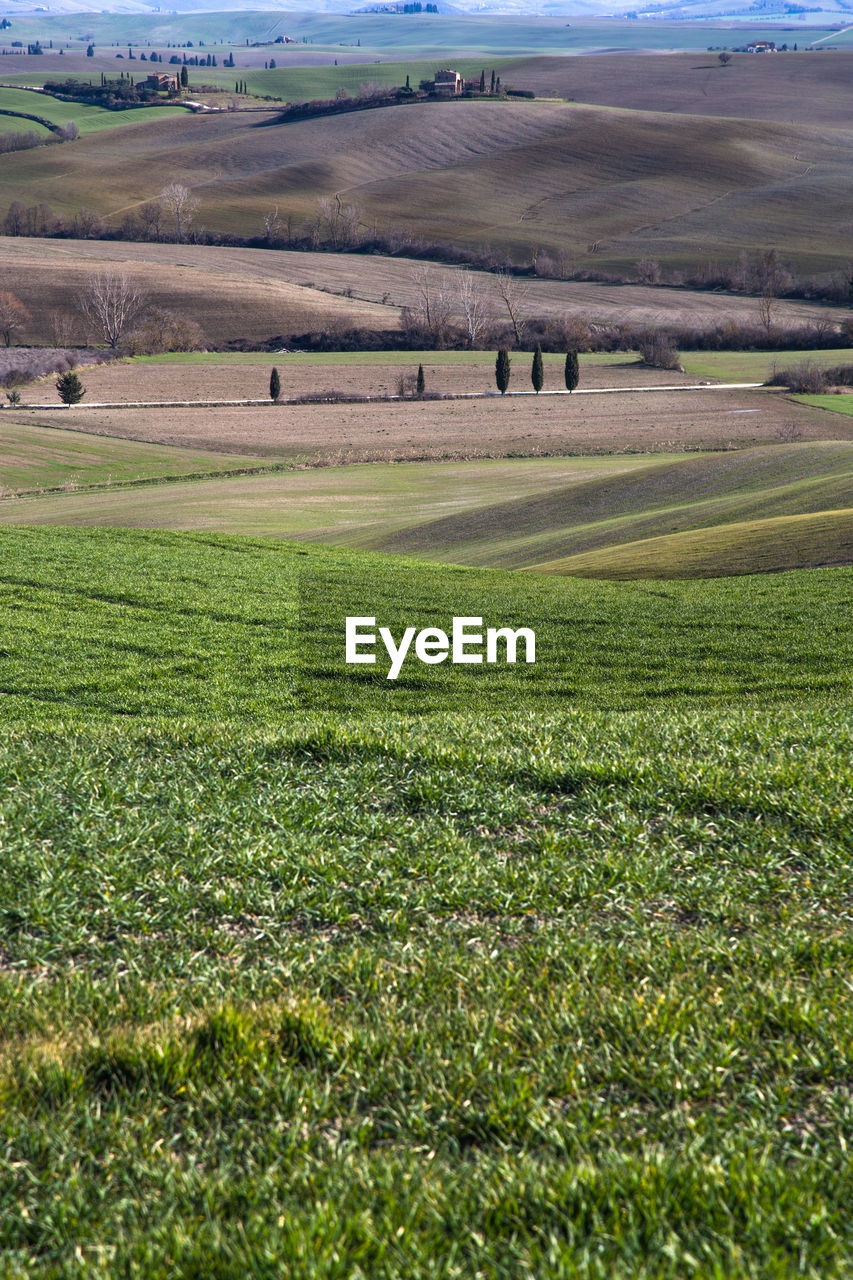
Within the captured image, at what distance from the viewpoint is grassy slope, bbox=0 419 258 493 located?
215ft

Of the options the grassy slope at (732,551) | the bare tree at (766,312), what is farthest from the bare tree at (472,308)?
the grassy slope at (732,551)

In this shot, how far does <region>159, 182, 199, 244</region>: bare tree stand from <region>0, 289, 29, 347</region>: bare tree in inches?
2055

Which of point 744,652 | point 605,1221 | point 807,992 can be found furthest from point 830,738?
point 744,652

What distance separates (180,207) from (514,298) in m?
73.2

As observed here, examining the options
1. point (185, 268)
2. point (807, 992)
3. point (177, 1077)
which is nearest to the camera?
point (177, 1077)

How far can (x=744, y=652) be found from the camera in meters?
19.4

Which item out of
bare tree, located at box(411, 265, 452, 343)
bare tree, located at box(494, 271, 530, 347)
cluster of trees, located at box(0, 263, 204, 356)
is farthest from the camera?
bare tree, located at box(494, 271, 530, 347)

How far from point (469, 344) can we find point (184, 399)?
45924 millimetres

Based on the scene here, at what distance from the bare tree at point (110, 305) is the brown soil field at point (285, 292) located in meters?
2.85

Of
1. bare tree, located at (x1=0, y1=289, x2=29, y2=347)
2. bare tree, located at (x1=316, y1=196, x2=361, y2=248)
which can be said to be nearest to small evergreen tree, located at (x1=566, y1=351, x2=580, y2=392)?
bare tree, located at (x1=0, y1=289, x2=29, y2=347)

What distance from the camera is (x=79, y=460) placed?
71.0 m

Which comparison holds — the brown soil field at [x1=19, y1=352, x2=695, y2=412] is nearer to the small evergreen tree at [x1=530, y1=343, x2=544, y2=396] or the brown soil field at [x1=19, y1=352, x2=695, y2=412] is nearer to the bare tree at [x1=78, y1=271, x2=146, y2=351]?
the small evergreen tree at [x1=530, y1=343, x2=544, y2=396]

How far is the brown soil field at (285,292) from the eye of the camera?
135625 mm

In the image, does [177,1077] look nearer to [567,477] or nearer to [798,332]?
[567,477]
